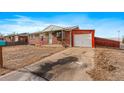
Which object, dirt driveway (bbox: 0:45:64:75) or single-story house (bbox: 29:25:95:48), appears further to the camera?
single-story house (bbox: 29:25:95:48)

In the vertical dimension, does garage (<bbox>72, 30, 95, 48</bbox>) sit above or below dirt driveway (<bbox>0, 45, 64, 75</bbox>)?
above

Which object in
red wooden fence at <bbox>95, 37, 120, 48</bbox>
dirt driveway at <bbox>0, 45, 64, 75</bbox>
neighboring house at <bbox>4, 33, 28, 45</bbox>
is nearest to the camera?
dirt driveway at <bbox>0, 45, 64, 75</bbox>

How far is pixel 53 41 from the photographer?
23688 mm

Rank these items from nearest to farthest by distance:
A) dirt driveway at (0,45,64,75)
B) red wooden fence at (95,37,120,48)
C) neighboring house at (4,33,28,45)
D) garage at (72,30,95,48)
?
dirt driveway at (0,45,64,75) < garage at (72,30,95,48) < red wooden fence at (95,37,120,48) < neighboring house at (4,33,28,45)

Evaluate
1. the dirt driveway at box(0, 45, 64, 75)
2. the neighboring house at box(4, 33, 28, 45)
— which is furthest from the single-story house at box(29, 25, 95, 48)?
the neighboring house at box(4, 33, 28, 45)

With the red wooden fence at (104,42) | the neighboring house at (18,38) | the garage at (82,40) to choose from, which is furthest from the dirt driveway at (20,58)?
the neighboring house at (18,38)

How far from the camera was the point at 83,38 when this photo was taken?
784 inches

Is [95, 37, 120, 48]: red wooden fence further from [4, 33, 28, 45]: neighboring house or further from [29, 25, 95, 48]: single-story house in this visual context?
[4, 33, 28, 45]: neighboring house

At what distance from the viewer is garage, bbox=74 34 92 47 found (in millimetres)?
19656

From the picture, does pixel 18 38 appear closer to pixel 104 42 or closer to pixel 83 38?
pixel 83 38

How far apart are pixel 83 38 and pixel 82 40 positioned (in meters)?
0.29
